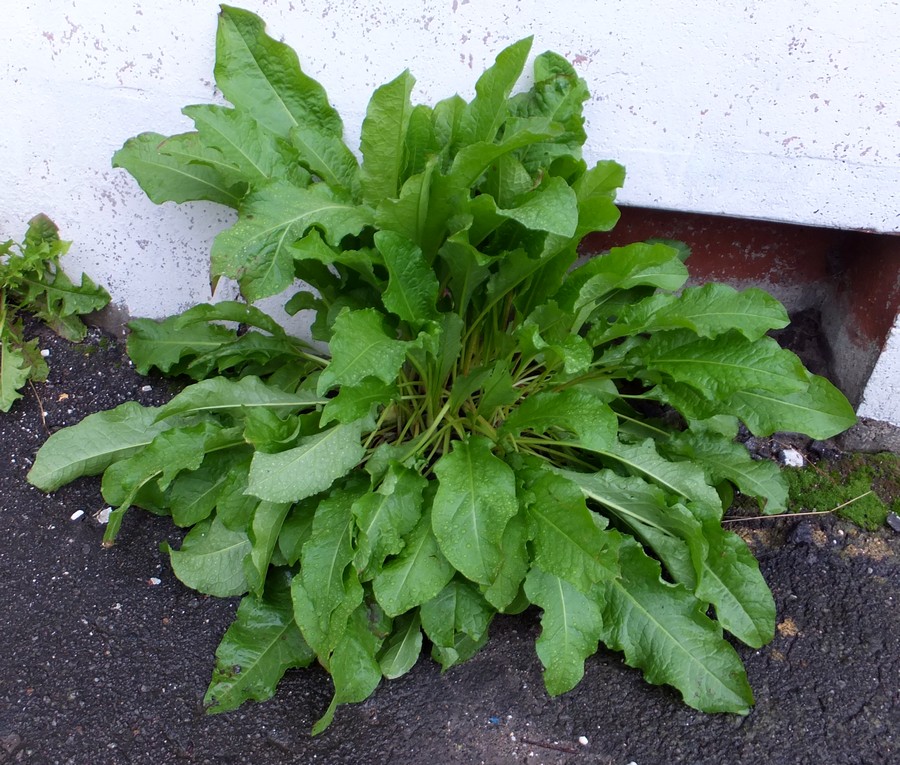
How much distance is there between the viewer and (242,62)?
80.7 inches

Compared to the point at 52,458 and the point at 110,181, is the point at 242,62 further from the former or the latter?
the point at 52,458

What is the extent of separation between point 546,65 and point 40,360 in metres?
1.91

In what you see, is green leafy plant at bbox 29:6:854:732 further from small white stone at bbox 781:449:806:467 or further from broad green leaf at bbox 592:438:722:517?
small white stone at bbox 781:449:806:467

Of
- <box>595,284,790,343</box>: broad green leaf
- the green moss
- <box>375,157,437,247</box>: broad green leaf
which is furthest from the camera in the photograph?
the green moss

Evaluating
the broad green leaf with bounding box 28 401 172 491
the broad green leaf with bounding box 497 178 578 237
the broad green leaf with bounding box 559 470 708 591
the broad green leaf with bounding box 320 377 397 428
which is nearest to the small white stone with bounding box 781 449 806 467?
the broad green leaf with bounding box 559 470 708 591

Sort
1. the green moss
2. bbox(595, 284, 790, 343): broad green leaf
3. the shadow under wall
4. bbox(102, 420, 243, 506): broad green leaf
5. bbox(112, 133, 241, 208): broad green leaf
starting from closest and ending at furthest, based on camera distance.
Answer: bbox(595, 284, 790, 343): broad green leaf → bbox(102, 420, 243, 506): broad green leaf → bbox(112, 133, 241, 208): broad green leaf → the green moss → the shadow under wall

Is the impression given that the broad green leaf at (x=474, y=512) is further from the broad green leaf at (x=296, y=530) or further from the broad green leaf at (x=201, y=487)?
the broad green leaf at (x=201, y=487)

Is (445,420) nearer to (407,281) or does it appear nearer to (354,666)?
(407,281)

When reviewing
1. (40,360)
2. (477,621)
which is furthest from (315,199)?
(40,360)

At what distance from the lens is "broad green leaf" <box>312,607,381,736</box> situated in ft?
5.77

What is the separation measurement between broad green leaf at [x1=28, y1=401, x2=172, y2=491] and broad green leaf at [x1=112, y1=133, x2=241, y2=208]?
632mm

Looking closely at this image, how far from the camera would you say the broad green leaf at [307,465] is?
1.75 metres

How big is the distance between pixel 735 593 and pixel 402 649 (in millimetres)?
870

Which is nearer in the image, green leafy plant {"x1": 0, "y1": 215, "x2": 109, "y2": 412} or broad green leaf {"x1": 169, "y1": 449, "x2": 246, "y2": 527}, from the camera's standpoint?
broad green leaf {"x1": 169, "y1": 449, "x2": 246, "y2": 527}
